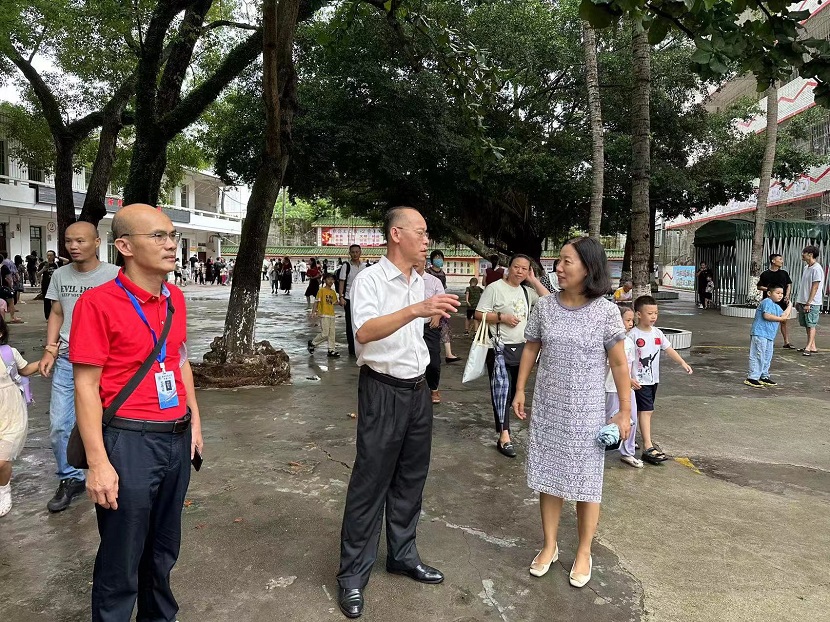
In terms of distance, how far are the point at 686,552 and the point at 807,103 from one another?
24250mm

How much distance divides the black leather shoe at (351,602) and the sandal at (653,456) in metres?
2.79

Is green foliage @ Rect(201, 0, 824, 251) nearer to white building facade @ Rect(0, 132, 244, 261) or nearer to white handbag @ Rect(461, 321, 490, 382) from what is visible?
white building facade @ Rect(0, 132, 244, 261)

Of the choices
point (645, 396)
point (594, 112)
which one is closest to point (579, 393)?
point (645, 396)

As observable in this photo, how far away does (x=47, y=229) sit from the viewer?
27828 mm

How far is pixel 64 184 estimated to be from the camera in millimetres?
13992

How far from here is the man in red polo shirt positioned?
1.99 m

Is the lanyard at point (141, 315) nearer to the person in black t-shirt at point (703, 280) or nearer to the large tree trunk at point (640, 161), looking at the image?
the large tree trunk at point (640, 161)

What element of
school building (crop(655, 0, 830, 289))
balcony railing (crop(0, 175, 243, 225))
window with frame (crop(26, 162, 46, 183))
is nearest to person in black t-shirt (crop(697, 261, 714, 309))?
school building (crop(655, 0, 830, 289))

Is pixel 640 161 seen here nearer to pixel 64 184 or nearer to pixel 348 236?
pixel 64 184

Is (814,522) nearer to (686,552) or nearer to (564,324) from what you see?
(686,552)

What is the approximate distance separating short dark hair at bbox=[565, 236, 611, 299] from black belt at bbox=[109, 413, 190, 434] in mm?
1887

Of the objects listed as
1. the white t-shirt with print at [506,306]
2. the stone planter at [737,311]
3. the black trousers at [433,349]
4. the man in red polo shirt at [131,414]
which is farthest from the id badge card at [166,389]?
the stone planter at [737,311]

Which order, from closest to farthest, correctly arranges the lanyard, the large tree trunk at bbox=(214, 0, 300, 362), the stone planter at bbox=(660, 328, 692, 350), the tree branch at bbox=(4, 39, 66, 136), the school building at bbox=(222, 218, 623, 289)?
the lanyard, the large tree trunk at bbox=(214, 0, 300, 362), the stone planter at bbox=(660, 328, 692, 350), the tree branch at bbox=(4, 39, 66, 136), the school building at bbox=(222, 218, 623, 289)

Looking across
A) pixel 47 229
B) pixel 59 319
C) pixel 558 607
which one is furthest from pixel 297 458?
pixel 47 229
